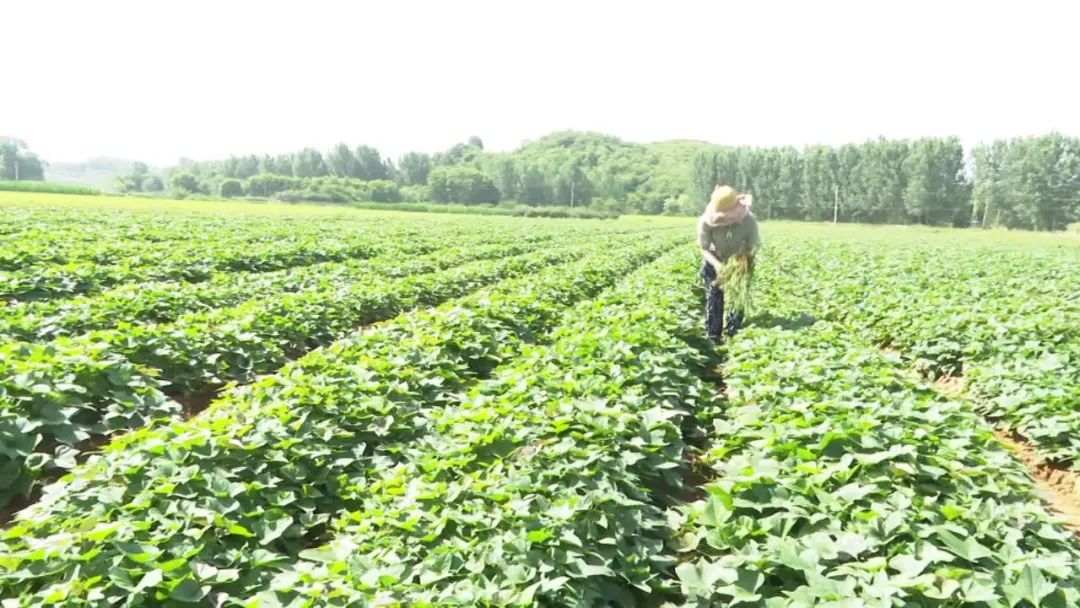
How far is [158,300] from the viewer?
1010 cm

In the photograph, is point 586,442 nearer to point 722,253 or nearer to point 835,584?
point 835,584

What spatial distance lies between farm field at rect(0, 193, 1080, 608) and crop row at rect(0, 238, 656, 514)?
0.11 ft

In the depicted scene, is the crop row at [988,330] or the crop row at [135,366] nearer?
the crop row at [135,366]

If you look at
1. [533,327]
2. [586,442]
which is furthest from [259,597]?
[533,327]

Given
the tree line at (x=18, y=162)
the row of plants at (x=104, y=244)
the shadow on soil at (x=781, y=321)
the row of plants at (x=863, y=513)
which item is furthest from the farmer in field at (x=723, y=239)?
the tree line at (x=18, y=162)

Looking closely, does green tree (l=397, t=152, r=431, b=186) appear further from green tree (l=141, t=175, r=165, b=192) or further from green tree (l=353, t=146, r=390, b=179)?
green tree (l=141, t=175, r=165, b=192)

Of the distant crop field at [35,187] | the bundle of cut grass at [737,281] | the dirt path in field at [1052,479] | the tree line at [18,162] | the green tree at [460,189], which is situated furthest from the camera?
the green tree at [460,189]

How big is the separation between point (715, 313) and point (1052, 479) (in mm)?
4990

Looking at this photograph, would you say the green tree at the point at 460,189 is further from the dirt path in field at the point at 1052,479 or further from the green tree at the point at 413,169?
the dirt path in field at the point at 1052,479

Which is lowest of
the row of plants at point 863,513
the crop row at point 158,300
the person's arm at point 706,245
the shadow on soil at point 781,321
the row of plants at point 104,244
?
the shadow on soil at point 781,321

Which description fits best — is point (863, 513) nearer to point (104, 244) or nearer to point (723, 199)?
point (723, 199)

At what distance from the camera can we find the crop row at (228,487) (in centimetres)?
324

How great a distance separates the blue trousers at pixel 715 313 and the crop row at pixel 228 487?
474 cm

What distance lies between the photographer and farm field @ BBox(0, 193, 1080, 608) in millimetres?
3213
